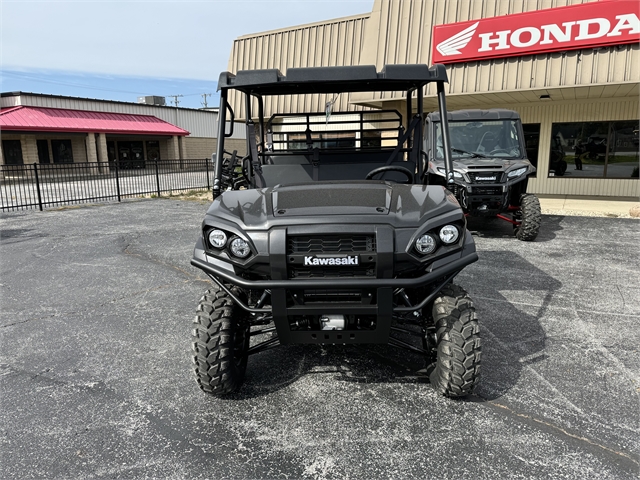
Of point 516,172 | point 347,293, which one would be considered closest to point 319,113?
point 347,293

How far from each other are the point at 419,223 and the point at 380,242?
27 centimetres

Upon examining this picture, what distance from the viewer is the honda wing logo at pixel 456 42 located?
1143 centimetres

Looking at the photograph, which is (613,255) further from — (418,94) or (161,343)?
(161,343)

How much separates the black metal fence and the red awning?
23.4ft

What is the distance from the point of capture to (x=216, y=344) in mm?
2904

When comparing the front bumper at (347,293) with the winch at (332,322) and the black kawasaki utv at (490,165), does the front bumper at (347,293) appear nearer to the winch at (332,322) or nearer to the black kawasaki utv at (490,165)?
the winch at (332,322)

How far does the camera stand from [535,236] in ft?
25.9

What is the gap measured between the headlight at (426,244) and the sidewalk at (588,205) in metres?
9.47

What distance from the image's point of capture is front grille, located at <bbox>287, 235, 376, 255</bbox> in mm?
2645

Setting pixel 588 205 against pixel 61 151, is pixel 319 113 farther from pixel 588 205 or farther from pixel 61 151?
pixel 61 151

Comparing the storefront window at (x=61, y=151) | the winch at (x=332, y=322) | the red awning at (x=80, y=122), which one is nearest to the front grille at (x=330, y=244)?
the winch at (x=332, y=322)

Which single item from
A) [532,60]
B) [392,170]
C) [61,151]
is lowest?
[392,170]

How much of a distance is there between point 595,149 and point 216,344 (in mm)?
13721

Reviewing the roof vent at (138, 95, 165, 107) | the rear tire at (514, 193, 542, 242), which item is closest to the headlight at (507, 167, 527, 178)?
the rear tire at (514, 193, 542, 242)
